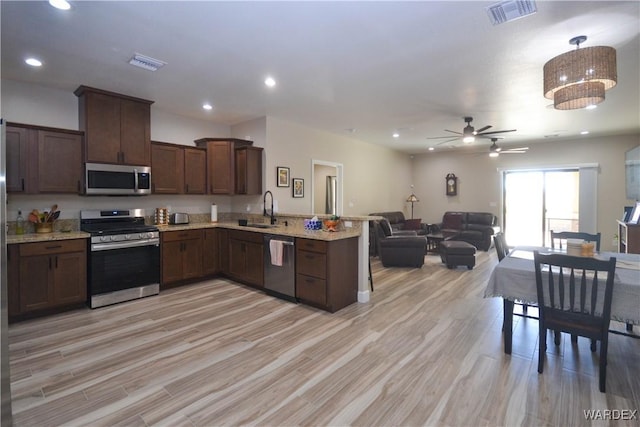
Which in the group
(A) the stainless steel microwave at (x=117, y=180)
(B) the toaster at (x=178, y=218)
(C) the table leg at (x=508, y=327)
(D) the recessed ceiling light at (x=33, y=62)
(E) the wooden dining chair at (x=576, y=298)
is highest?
(D) the recessed ceiling light at (x=33, y=62)

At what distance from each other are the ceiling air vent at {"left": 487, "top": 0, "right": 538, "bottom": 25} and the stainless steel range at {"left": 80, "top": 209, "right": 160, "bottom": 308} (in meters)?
4.61

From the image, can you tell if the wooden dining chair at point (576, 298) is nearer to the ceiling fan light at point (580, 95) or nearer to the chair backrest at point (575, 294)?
the chair backrest at point (575, 294)

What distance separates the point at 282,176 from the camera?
217 inches

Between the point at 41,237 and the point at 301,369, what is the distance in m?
3.39

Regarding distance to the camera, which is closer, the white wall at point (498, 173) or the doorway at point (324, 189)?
the white wall at point (498, 173)

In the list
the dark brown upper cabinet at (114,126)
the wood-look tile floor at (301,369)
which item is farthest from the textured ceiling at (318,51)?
the wood-look tile floor at (301,369)

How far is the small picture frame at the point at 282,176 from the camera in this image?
17.9 ft

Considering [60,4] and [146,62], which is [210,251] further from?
[60,4]

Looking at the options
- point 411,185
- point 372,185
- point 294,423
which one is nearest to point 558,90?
point 294,423

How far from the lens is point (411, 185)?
10.1 metres

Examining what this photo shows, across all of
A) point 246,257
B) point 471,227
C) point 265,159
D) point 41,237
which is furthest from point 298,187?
point 471,227

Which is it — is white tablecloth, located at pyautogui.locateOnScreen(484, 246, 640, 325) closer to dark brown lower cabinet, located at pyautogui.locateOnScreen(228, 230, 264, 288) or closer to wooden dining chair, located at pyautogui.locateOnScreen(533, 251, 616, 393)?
wooden dining chair, located at pyautogui.locateOnScreen(533, 251, 616, 393)

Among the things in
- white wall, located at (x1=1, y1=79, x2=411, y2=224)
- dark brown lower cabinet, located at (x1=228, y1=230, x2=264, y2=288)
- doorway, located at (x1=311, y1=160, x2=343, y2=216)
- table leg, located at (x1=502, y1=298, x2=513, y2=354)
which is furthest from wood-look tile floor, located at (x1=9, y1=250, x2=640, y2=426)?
doorway, located at (x1=311, y1=160, x2=343, y2=216)

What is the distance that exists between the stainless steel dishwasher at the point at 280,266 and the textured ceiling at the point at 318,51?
6.82ft
